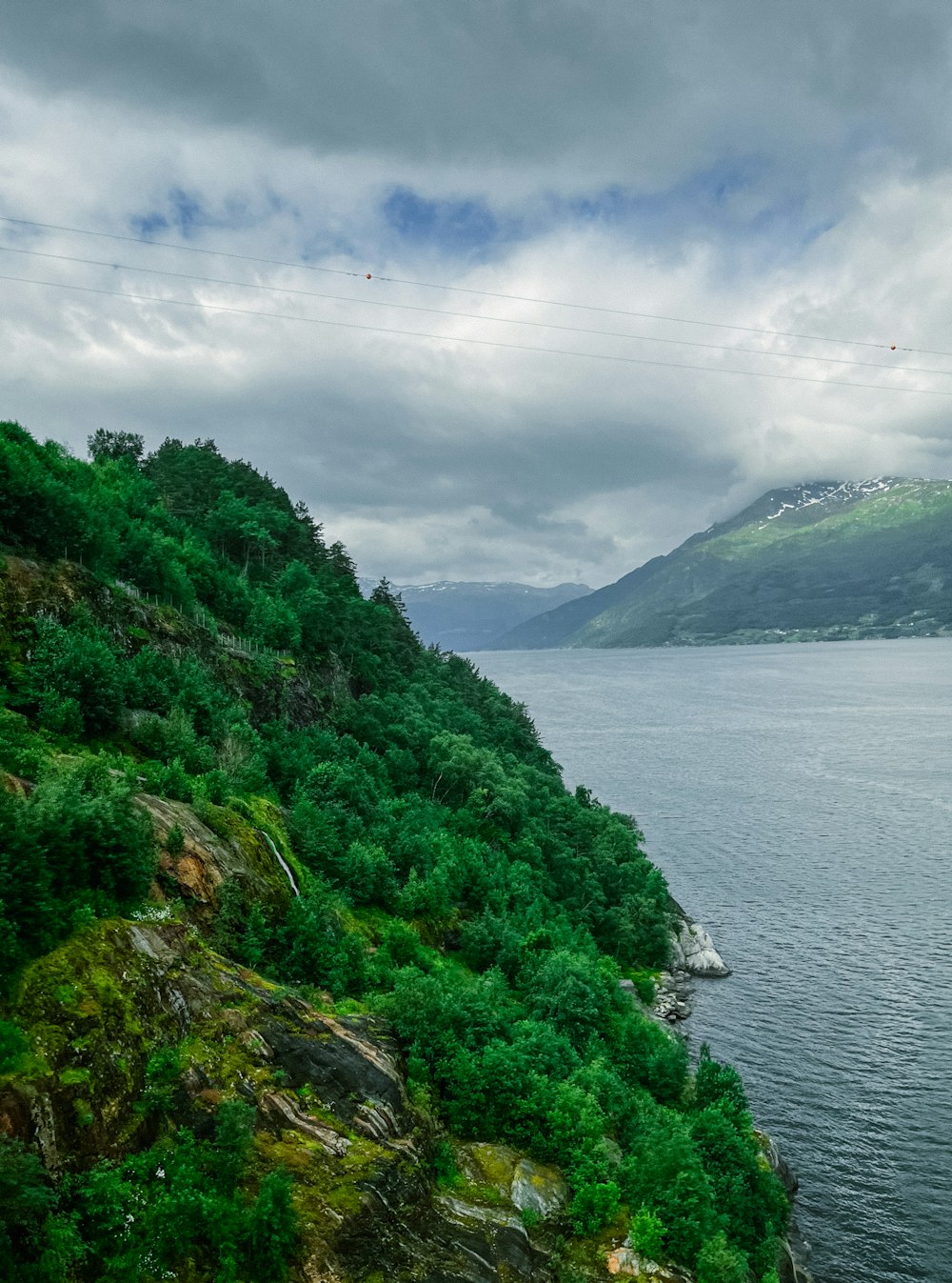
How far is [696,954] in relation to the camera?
55.7m

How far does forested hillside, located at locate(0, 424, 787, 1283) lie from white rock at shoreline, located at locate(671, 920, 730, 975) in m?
9.40

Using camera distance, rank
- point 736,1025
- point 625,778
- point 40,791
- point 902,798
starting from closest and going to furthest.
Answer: point 40,791 < point 736,1025 < point 902,798 < point 625,778

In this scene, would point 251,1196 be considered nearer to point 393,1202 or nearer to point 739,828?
point 393,1202

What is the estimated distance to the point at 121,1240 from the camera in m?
13.8

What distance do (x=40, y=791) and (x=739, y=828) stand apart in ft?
262

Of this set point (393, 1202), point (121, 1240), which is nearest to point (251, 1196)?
point (121, 1240)

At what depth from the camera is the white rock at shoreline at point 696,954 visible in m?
54.6

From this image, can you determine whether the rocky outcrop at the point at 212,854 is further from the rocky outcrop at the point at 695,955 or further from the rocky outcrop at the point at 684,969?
the rocky outcrop at the point at 695,955

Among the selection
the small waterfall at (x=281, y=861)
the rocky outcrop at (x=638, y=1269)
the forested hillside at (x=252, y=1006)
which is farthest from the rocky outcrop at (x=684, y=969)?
the small waterfall at (x=281, y=861)

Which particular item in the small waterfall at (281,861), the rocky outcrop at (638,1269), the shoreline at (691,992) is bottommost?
the shoreline at (691,992)

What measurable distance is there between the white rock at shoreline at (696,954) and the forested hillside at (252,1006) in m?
9.40

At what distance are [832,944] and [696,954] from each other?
1032 centimetres

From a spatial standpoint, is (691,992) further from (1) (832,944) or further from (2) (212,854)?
(2) (212,854)

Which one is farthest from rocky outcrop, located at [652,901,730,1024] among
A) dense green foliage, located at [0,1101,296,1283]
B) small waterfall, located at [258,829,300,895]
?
dense green foliage, located at [0,1101,296,1283]
